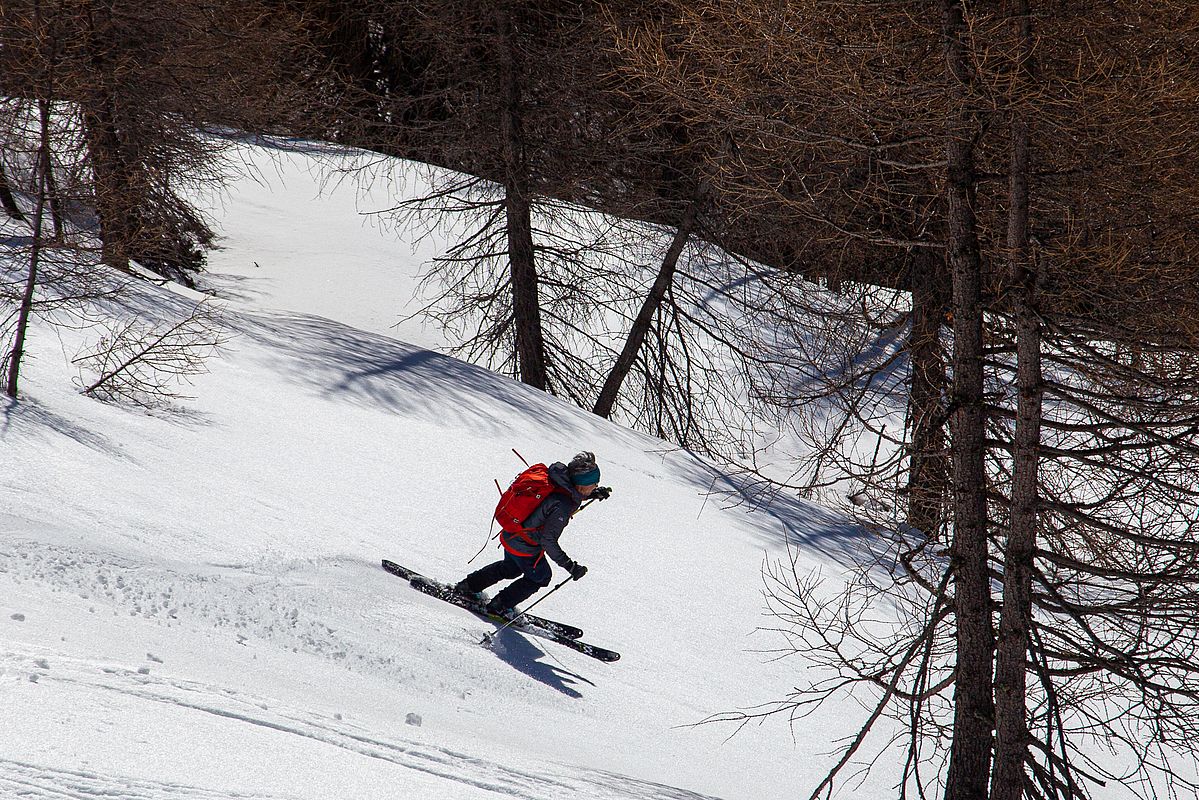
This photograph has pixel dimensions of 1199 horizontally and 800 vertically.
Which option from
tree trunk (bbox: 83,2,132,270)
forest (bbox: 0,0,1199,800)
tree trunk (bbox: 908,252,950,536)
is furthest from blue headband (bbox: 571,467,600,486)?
tree trunk (bbox: 83,2,132,270)

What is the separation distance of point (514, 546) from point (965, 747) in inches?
118

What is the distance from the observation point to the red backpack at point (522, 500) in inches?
265

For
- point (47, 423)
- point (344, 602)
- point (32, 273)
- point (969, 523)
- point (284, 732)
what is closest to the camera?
point (284, 732)

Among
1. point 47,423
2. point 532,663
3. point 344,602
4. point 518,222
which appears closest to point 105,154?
point 47,423

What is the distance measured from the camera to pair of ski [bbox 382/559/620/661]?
6629 mm

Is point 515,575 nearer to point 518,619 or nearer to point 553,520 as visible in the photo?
point 518,619

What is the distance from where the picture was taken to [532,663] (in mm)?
6316

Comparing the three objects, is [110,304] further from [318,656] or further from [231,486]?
[318,656]

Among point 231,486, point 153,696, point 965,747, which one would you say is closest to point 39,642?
point 153,696

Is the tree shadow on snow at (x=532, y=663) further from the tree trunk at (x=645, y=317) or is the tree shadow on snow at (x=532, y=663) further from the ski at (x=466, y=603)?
the tree trunk at (x=645, y=317)

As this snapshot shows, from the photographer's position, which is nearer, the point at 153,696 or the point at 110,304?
the point at 153,696

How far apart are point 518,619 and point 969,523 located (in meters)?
2.87

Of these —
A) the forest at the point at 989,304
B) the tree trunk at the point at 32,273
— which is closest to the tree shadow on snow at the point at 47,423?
the tree trunk at the point at 32,273

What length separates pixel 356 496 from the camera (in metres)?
7.78
